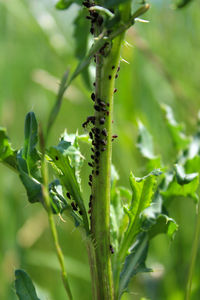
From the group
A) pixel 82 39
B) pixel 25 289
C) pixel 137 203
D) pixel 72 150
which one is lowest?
pixel 25 289

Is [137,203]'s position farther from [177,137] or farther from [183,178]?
[177,137]

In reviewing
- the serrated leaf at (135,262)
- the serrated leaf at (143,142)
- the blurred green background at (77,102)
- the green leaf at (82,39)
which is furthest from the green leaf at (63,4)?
the blurred green background at (77,102)

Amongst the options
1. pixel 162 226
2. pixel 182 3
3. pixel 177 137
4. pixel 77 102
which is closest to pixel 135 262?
pixel 162 226

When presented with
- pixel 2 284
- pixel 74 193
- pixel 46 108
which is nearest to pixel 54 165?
pixel 74 193

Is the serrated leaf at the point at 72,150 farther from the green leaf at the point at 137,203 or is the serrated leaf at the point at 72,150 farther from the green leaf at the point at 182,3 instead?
the green leaf at the point at 182,3

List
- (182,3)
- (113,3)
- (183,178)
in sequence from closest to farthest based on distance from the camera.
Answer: (113,3), (183,178), (182,3)

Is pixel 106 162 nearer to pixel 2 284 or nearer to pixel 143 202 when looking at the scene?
pixel 143 202

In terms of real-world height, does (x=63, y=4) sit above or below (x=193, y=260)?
above
